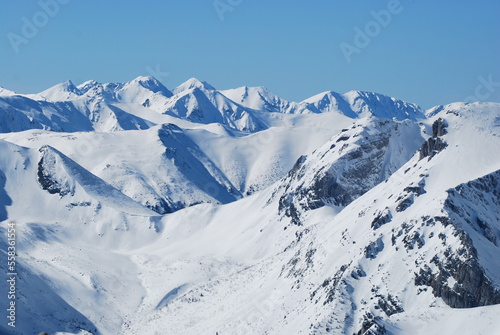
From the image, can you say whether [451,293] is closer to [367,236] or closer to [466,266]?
[466,266]

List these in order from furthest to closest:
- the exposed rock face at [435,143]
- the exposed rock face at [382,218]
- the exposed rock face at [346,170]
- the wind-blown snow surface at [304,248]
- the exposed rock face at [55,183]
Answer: the exposed rock face at [55,183] → the exposed rock face at [346,170] → the exposed rock face at [435,143] → the exposed rock face at [382,218] → the wind-blown snow surface at [304,248]

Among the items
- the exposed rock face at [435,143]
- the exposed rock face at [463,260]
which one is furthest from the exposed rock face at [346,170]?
the exposed rock face at [463,260]

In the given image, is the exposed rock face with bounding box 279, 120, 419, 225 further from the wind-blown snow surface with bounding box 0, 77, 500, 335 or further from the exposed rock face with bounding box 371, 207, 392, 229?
the exposed rock face with bounding box 371, 207, 392, 229

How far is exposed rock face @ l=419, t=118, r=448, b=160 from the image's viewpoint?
391 ft

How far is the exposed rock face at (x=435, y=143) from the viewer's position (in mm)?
119312

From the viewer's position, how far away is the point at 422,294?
89688 millimetres

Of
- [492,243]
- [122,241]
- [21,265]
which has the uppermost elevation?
[21,265]

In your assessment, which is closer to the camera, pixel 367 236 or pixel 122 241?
pixel 367 236

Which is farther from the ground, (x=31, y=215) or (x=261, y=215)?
(x=31, y=215)

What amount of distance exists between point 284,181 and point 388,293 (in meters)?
90.7

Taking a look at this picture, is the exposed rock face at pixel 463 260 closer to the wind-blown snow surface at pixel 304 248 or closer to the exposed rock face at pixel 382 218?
the wind-blown snow surface at pixel 304 248

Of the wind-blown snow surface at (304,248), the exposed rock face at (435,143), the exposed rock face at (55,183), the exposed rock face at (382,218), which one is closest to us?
the wind-blown snow surface at (304,248)

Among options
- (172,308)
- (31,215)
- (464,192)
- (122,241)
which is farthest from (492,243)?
(31,215)

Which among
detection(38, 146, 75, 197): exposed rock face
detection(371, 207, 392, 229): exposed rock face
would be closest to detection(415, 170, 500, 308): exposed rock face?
detection(371, 207, 392, 229): exposed rock face
